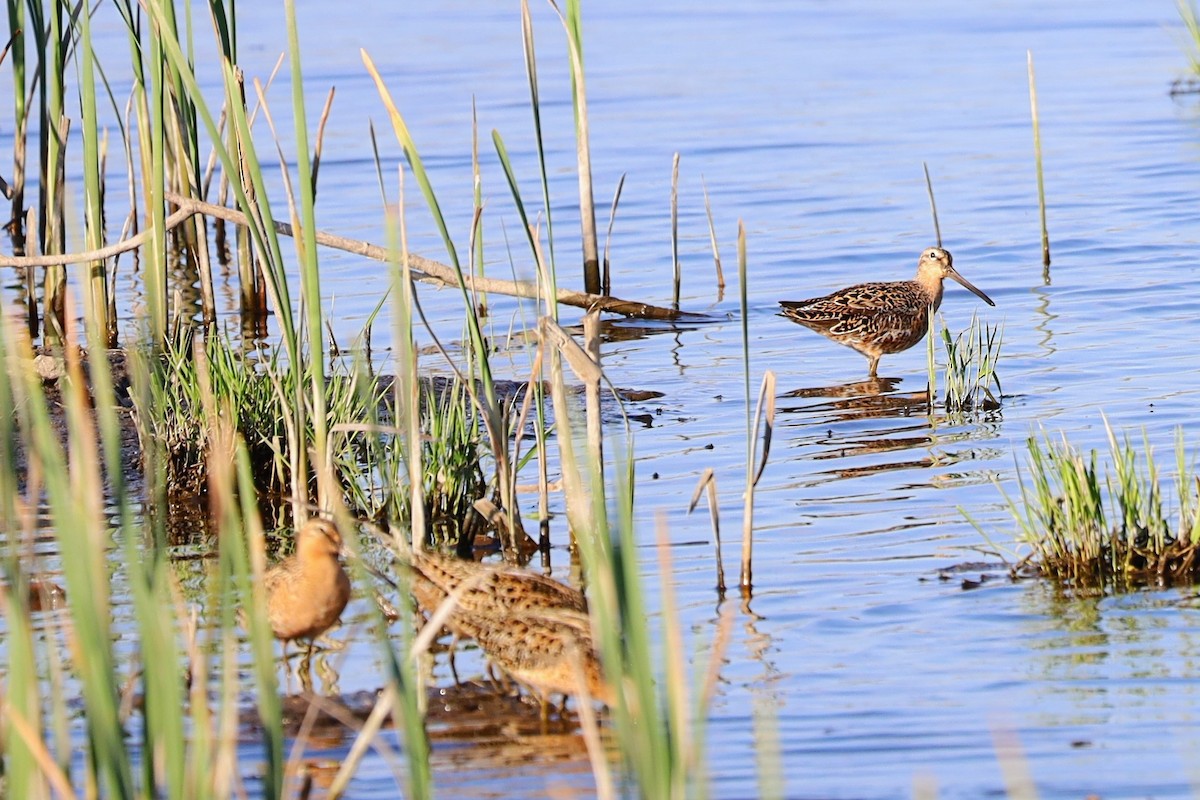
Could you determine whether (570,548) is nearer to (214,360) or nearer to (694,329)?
(214,360)

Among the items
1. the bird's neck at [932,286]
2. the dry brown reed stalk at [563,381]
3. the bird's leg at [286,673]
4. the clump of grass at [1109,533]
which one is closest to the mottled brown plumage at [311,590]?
the bird's leg at [286,673]

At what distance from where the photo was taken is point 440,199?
17609mm

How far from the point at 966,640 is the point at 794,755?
114cm

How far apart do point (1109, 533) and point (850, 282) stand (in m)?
7.72

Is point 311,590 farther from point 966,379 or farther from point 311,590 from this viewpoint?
point 966,379

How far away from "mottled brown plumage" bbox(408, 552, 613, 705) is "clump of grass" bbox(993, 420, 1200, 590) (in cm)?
175

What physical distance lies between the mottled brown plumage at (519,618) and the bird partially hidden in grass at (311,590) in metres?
0.34

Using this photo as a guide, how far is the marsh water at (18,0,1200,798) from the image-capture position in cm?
552

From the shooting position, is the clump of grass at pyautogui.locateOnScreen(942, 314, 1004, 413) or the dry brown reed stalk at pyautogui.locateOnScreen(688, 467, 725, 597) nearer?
the dry brown reed stalk at pyautogui.locateOnScreen(688, 467, 725, 597)

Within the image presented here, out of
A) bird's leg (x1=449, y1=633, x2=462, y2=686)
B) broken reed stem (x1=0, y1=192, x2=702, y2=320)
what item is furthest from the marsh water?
broken reed stem (x1=0, y1=192, x2=702, y2=320)

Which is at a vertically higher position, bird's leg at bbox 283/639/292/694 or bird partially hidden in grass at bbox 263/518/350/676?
bird partially hidden in grass at bbox 263/518/350/676

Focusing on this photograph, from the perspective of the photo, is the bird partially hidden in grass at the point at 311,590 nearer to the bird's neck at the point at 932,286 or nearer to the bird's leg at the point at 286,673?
the bird's leg at the point at 286,673

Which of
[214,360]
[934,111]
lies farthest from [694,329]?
[934,111]

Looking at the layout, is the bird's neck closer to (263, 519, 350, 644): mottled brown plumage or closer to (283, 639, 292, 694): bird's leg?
(283, 639, 292, 694): bird's leg
